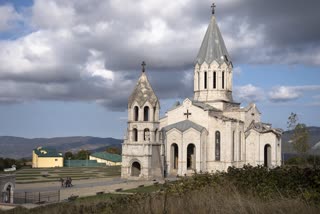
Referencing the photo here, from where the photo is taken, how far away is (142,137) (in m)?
37.5

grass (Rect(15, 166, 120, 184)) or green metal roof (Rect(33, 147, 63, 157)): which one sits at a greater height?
green metal roof (Rect(33, 147, 63, 157))

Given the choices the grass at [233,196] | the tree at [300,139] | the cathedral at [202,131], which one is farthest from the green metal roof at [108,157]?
the grass at [233,196]

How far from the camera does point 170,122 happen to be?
4269 cm

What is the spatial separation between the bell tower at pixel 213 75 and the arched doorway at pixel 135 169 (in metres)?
10.3

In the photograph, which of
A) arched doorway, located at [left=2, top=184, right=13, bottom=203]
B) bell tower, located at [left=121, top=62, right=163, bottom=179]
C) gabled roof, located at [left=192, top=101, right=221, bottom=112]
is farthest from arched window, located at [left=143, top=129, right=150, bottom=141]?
arched doorway, located at [left=2, top=184, right=13, bottom=203]

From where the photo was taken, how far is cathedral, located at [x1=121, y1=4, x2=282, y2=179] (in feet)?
123

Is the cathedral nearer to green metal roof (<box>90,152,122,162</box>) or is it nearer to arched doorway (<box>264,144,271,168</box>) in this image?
arched doorway (<box>264,144,271,168</box>)

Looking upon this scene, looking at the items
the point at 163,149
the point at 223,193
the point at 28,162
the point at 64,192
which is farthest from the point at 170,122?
the point at 223,193

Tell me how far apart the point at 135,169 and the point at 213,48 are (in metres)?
16.1

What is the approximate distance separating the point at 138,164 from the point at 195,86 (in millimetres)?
11416

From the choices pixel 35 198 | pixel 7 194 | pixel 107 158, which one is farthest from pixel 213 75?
pixel 7 194

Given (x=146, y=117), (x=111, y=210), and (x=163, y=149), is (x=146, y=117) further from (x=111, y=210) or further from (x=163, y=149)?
(x=111, y=210)

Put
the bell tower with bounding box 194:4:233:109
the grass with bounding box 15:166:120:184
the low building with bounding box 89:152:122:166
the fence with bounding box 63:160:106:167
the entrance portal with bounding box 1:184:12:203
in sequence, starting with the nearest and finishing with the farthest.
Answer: the entrance portal with bounding box 1:184:12:203 → the grass with bounding box 15:166:120:184 → the bell tower with bounding box 194:4:233:109 → the fence with bounding box 63:160:106:167 → the low building with bounding box 89:152:122:166

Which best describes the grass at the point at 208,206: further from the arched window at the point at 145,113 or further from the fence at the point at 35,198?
the arched window at the point at 145,113
